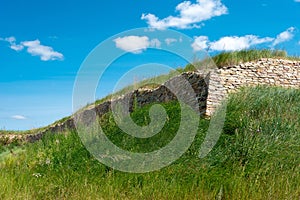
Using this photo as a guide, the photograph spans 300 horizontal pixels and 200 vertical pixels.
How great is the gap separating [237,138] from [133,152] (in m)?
2.19

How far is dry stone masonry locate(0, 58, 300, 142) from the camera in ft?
40.5

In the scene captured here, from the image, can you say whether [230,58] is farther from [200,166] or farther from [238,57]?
[200,166]

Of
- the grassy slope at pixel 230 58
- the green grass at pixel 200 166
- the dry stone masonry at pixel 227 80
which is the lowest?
the green grass at pixel 200 166

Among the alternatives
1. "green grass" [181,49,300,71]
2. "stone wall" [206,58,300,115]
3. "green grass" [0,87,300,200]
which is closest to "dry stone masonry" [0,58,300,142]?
"stone wall" [206,58,300,115]

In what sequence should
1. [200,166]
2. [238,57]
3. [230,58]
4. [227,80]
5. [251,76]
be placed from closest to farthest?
[200,166] < [227,80] < [251,76] < [230,58] < [238,57]

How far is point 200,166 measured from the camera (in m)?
7.62

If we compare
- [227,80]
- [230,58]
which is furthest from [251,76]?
[227,80]

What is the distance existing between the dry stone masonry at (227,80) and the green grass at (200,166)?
106 cm

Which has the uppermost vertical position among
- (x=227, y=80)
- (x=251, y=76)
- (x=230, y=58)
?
(x=230, y=58)

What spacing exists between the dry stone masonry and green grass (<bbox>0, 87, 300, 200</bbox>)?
1.06 metres

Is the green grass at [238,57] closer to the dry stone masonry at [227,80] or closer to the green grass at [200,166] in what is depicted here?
the dry stone masonry at [227,80]

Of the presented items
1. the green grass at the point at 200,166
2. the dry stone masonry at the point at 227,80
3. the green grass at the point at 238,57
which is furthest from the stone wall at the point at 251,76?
the green grass at the point at 200,166

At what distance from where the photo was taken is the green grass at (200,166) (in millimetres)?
6230

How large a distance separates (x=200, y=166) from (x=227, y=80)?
5.79m
